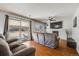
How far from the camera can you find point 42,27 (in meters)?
1.91

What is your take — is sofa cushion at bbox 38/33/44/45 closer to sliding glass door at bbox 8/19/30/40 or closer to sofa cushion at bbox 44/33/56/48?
sofa cushion at bbox 44/33/56/48

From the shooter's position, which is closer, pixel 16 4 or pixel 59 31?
pixel 16 4

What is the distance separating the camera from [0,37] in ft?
5.66

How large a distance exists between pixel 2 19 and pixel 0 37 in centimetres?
36

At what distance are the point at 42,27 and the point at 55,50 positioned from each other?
0.56m

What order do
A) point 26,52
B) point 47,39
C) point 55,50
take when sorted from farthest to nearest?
point 47,39 < point 55,50 < point 26,52

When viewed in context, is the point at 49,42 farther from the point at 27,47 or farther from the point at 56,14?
the point at 56,14

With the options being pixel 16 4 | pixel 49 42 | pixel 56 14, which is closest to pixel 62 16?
pixel 56 14

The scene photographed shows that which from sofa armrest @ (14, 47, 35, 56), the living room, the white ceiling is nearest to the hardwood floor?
the living room

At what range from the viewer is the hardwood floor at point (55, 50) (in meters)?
1.81

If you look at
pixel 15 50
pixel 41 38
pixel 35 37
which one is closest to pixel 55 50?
pixel 41 38

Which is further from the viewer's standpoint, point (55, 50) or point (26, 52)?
point (55, 50)

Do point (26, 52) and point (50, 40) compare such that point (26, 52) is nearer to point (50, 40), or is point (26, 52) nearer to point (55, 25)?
point (50, 40)

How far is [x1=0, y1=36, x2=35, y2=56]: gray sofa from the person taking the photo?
156 centimetres
